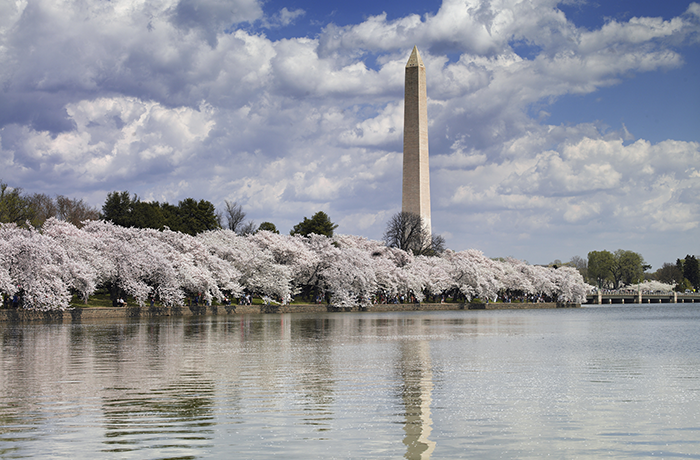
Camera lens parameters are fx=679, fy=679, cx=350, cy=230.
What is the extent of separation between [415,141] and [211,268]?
30.7 m

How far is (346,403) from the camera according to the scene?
1070 centimetres

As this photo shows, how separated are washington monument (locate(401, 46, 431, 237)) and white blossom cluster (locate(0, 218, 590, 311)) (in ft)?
21.4

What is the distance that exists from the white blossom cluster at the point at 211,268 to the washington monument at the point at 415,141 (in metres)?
6.53

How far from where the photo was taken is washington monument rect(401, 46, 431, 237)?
74.4 meters

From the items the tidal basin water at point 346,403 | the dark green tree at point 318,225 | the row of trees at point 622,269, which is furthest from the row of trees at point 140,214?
the row of trees at point 622,269

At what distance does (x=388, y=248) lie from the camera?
75.3m

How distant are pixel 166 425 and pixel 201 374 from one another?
5369 mm

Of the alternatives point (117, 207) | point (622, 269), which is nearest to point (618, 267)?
point (622, 269)

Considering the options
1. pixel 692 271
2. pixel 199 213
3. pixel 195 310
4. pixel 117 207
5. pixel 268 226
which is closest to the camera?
pixel 195 310

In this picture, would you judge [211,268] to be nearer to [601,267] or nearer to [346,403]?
[346,403]

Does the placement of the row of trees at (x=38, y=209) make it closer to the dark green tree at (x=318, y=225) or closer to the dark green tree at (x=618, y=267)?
the dark green tree at (x=318, y=225)

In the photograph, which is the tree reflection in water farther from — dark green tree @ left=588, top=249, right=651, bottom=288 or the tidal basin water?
dark green tree @ left=588, top=249, right=651, bottom=288

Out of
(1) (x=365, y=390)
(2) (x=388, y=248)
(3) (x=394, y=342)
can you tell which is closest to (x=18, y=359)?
(1) (x=365, y=390)

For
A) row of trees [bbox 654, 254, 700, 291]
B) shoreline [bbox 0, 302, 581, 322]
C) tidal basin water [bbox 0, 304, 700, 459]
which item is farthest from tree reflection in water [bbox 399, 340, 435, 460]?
row of trees [bbox 654, 254, 700, 291]
